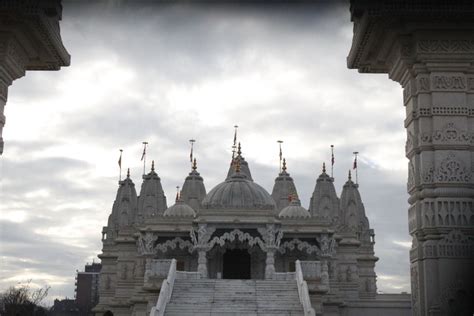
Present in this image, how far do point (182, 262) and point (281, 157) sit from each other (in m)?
21.6

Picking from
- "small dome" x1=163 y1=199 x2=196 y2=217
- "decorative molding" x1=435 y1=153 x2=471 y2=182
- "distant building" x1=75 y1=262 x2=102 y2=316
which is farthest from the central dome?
"distant building" x1=75 y1=262 x2=102 y2=316

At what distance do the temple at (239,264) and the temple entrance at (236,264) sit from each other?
5cm

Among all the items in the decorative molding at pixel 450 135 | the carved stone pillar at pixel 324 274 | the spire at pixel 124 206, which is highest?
the spire at pixel 124 206

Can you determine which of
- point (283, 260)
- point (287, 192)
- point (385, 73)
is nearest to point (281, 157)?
point (287, 192)

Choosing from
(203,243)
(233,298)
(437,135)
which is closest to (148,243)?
(203,243)

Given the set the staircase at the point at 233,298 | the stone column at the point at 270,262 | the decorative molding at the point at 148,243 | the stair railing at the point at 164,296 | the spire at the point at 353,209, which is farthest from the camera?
the spire at the point at 353,209

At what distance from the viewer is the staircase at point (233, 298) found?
72.3ft

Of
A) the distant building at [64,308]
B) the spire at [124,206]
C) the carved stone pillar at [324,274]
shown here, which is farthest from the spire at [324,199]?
the distant building at [64,308]

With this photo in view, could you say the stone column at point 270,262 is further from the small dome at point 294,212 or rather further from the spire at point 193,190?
the spire at point 193,190

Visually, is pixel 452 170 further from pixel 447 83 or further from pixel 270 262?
pixel 270 262

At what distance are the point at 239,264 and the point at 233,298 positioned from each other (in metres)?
9.35

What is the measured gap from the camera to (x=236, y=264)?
33.0 meters

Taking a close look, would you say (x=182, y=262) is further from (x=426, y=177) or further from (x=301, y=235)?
(x=426, y=177)

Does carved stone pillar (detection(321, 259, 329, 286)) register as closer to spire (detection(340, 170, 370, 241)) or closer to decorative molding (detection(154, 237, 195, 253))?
A: decorative molding (detection(154, 237, 195, 253))
